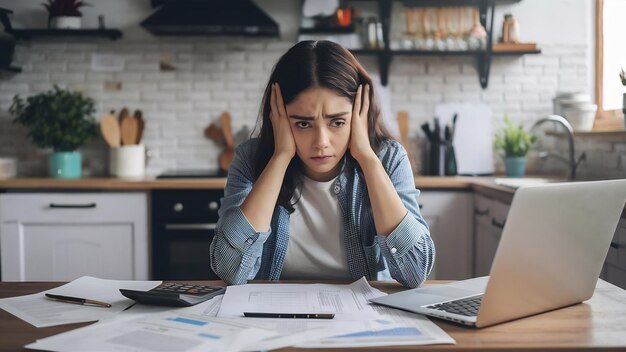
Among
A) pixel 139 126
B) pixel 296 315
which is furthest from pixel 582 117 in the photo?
pixel 296 315

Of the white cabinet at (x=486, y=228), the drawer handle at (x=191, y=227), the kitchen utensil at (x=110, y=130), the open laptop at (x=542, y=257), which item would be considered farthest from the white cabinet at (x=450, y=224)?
the open laptop at (x=542, y=257)

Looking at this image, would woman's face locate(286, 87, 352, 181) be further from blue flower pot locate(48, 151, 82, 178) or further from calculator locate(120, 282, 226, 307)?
blue flower pot locate(48, 151, 82, 178)

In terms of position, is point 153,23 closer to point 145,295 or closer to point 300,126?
point 300,126

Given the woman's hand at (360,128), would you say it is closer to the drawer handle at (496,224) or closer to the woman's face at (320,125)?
the woman's face at (320,125)

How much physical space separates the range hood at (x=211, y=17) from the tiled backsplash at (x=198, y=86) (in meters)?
0.38

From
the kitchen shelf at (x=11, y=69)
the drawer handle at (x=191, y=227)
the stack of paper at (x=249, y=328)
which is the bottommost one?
the drawer handle at (x=191, y=227)

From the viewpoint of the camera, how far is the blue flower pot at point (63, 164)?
373cm

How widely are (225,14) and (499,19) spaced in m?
1.67

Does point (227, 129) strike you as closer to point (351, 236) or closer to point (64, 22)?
point (64, 22)

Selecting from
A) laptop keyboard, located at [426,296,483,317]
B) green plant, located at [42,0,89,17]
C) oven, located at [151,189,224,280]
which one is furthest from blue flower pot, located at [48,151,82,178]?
laptop keyboard, located at [426,296,483,317]

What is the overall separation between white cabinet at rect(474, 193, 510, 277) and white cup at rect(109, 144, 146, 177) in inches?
76.9

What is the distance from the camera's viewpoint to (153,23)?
357 centimetres

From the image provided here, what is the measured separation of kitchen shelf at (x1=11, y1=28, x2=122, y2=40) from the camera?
12.4 ft

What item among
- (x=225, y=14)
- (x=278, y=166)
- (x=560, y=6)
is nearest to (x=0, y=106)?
(x=225, y=14)
